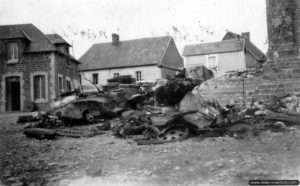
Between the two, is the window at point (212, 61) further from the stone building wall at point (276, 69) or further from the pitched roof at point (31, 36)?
the stone building wall at point (276, 69)

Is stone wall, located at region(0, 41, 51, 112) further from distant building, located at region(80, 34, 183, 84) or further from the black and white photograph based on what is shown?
distant building, located at region(80, 34, 183, 84)

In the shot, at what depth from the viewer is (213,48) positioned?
3138 centimetres

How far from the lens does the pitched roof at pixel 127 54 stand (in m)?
31.9

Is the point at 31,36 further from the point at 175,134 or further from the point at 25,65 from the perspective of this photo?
the point at 175,134

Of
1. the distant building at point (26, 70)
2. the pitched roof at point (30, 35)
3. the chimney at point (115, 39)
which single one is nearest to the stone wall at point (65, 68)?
the distant building at point (26, 70)

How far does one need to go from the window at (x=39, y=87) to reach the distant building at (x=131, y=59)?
11168 millimetres

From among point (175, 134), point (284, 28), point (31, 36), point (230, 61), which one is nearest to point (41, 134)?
point (175, 134)

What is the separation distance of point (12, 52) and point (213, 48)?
18.0 meters

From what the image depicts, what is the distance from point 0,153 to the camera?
23.8 ft

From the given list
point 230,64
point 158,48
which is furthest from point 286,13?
point 158,48

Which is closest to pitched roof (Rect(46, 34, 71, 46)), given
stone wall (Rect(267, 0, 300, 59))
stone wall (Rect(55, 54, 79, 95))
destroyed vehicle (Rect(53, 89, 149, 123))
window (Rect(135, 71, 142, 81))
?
stone wall (Rect(55, 54, 79, 95))

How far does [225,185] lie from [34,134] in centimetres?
631

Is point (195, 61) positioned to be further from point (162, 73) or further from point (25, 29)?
point (25, 29)

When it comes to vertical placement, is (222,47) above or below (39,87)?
above
